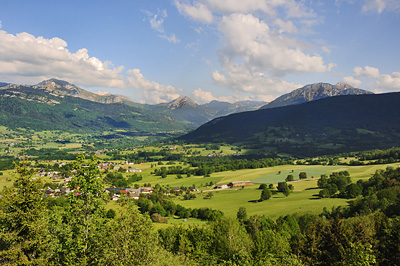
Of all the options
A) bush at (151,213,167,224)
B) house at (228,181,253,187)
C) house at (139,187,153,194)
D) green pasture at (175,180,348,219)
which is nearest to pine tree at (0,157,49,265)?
bush at (151,213,167,224)

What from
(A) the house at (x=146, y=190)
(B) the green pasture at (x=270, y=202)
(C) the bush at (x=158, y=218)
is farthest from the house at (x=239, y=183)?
(C) the bush at (x=158, y=218)

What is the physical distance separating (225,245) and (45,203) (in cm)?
2520

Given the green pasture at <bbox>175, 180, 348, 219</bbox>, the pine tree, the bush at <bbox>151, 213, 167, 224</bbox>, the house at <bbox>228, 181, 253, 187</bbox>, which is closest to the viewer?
the pine tree

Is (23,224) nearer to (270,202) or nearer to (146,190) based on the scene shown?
(270,202)

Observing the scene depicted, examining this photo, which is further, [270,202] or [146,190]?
[146,190]

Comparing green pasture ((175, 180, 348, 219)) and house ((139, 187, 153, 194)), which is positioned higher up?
green pasture ((175, 180, 348, 219))

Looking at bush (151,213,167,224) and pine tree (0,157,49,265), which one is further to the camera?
bush (151,213,167,224)

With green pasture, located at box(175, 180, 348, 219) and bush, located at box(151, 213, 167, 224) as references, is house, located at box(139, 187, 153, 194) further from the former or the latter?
bush, located at box(151, 213, 167, 224)

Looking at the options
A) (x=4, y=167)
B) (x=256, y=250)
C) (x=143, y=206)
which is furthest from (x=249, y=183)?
(x=4, y=167)

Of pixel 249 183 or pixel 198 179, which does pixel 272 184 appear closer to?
pixel 249 183

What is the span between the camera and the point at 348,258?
27219mm

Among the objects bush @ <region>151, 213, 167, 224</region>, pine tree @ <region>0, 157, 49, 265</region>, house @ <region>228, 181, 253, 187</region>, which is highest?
pine tree @ <region>0, 157, 49, 265</region>

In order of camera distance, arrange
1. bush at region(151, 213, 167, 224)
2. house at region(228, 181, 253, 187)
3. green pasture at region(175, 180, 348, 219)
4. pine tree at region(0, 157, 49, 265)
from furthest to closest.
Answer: house at region(228, 181, 253, 187), bush at region(151, 213, 167, 224), green pasture at region(175, 180, 348, 219), pine tree at region(0, 157, 49, 265)

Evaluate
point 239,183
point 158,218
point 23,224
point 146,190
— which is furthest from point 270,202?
point 23,224
